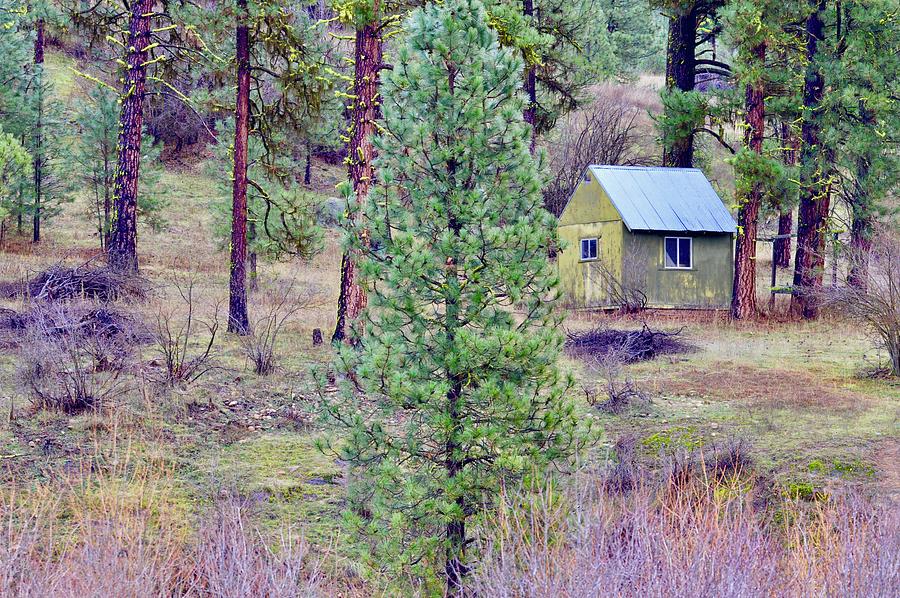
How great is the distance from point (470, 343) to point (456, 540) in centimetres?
144

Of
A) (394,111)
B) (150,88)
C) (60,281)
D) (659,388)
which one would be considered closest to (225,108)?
(60,281)

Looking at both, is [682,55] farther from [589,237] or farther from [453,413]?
[453,413]

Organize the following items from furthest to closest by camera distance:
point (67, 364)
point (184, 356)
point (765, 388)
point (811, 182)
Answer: point (811, 182)
point (765, 388)
point (67, 364)
point (184, 356)

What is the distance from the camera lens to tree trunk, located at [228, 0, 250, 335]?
16547 millimetres

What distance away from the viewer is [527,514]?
6453 millimetres

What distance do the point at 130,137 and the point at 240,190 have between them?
12.1 feet

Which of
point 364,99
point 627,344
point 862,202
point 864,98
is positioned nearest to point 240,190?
point 364,99

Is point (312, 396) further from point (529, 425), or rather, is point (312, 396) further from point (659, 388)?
point (529, 425)

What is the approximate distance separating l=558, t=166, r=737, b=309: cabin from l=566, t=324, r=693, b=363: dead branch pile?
6629 millimetres

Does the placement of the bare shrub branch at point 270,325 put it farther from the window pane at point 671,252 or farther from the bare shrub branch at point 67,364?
the window pane at point 671,252

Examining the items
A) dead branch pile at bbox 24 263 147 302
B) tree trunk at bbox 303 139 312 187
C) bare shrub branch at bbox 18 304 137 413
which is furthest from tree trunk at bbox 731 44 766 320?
tree trunk at bbox 303 139 312 187

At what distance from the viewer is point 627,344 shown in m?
16.5

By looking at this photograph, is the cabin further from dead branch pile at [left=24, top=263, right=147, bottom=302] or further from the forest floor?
dead branch pile at [left=24, top=263, right=147, bottom=302]

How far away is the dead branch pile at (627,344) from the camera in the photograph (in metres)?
16.7
